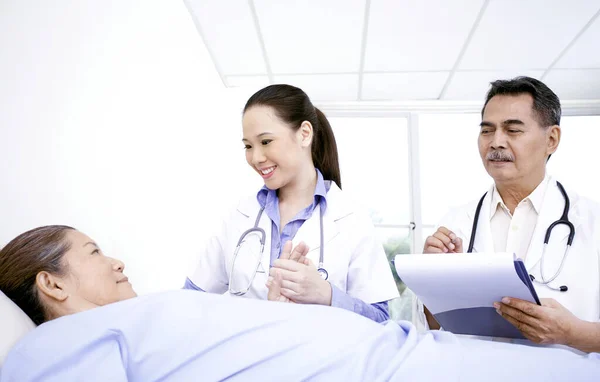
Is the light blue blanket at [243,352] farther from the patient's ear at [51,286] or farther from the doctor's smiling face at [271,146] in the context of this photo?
the doctor's smiling face at [271,146]

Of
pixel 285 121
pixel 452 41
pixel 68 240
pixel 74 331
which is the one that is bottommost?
pixel 74 331

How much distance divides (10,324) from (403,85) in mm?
3226

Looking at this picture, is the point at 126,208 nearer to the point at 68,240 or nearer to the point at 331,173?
the point at 68,240

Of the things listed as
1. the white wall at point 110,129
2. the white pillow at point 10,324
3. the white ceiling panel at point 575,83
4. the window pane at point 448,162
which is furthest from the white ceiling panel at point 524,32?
the white pillow at point 10,324

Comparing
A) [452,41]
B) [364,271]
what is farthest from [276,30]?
[364,271]

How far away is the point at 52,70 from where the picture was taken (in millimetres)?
1399

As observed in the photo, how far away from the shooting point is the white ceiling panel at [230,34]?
9.03 ft

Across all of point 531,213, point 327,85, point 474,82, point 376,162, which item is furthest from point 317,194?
point 376,162

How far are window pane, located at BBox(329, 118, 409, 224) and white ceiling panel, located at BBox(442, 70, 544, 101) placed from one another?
511 millimetres

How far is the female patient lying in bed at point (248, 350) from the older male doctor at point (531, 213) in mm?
517

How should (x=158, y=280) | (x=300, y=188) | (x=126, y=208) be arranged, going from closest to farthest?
(x=300, y=188), (x=126, y=208), (x=158, y=280)

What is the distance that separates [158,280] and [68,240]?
2.93 feet

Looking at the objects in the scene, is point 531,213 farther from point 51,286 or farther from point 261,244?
point 51,286

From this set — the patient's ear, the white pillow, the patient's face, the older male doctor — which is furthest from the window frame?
the white pillow
